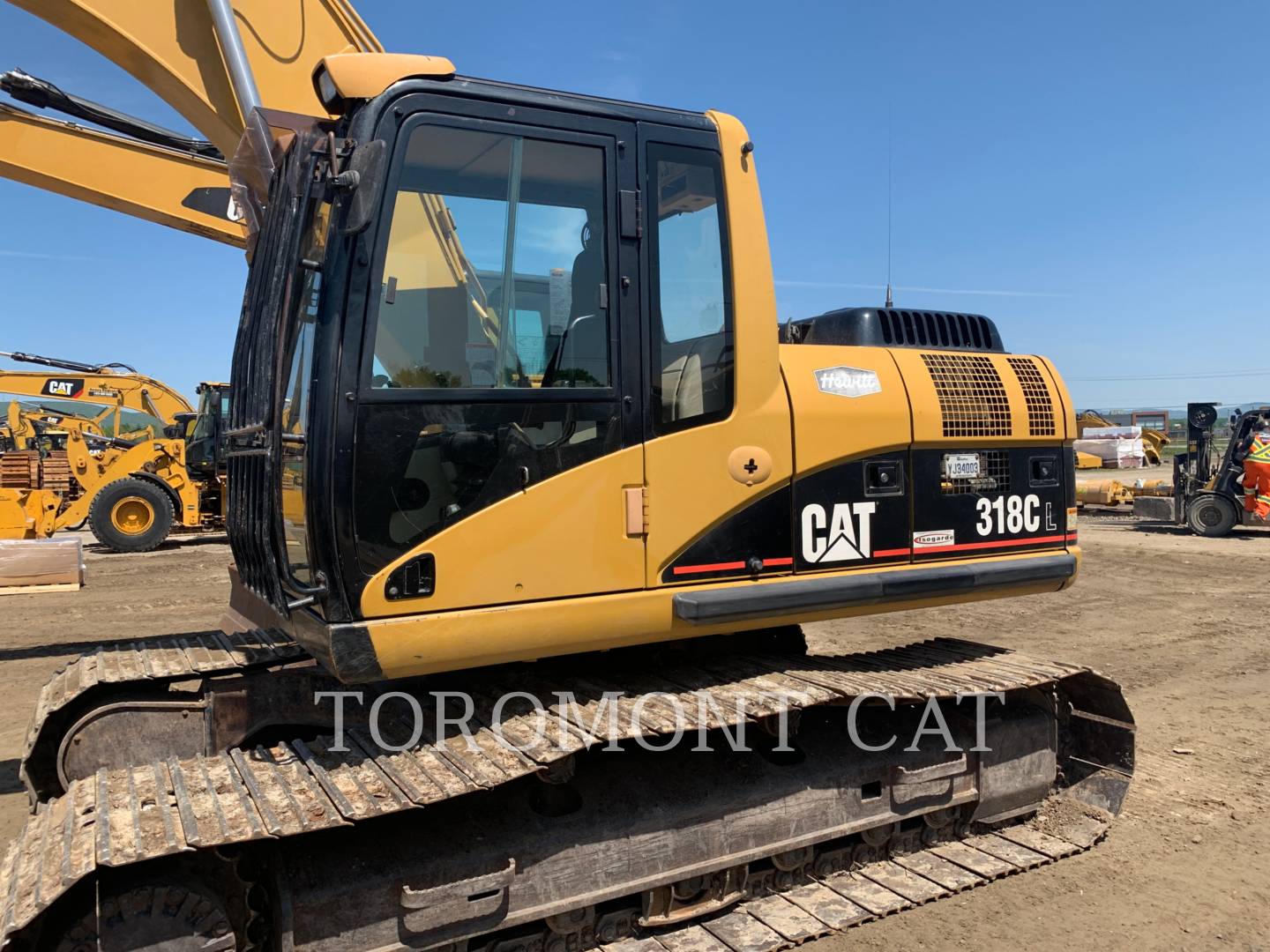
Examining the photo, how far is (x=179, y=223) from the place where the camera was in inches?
281

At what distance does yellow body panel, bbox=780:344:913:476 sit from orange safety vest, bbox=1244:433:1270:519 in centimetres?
1467

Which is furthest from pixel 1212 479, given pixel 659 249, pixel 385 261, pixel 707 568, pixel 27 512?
pixel 27 512

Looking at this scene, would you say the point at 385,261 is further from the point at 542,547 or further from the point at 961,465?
the point at 961,465

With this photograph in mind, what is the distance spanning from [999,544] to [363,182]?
10.5 feet

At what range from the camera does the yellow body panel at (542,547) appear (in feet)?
10.1

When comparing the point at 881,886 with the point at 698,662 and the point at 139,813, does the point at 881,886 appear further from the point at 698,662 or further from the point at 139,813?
the point at 139,813

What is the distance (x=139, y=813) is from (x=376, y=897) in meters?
0.77

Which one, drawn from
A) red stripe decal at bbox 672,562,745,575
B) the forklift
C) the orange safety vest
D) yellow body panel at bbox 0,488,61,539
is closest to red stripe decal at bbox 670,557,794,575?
red stripe decal at bbox 672,562,745,575

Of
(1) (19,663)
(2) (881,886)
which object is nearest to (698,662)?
(2) (881,886)

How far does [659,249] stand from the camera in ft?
11.4

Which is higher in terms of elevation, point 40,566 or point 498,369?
point 498,369

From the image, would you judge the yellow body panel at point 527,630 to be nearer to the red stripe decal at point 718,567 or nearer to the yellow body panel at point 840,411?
the red stripe decal at point 718,567

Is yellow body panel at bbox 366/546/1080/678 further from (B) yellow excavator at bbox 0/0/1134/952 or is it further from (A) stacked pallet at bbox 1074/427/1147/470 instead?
(A) stacked pallet at bbox 1074/427/1147/470

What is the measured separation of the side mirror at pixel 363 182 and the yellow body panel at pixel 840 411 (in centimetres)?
174
